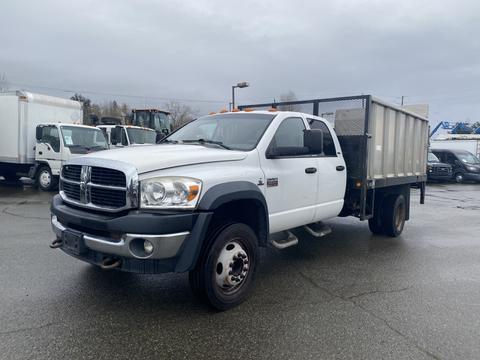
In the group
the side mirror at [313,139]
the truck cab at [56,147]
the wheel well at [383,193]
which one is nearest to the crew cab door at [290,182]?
the side mirror at [313,139]

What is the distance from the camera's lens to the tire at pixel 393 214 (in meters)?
7.46

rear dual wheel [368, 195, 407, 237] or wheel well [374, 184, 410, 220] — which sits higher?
wheel well [374, 184, 410, 220]

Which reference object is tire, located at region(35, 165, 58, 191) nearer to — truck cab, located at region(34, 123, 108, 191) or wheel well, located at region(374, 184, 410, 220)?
truck cab, located at region(34, 123, 108, 191)

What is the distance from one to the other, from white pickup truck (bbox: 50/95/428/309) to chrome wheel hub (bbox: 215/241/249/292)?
0.03 feet

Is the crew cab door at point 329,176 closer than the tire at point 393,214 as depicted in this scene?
Yes

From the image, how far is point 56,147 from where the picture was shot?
499 inches

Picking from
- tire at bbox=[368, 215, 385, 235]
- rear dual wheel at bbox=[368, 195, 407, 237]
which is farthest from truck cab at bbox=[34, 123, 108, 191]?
rear dual wheel at bbox=[368, 195, 407, 237]

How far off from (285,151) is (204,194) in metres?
1.29

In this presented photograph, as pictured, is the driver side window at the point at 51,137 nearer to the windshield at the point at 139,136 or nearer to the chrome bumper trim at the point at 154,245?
the windshield at the point at 139,136

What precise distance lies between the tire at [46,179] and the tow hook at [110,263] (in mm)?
10442

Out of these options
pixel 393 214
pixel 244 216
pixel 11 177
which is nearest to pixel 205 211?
pixel 244 216

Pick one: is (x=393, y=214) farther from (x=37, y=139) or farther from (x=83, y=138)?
(x=37, y=139)

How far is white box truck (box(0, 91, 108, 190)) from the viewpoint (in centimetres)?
1274

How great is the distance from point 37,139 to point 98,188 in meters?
10.7
